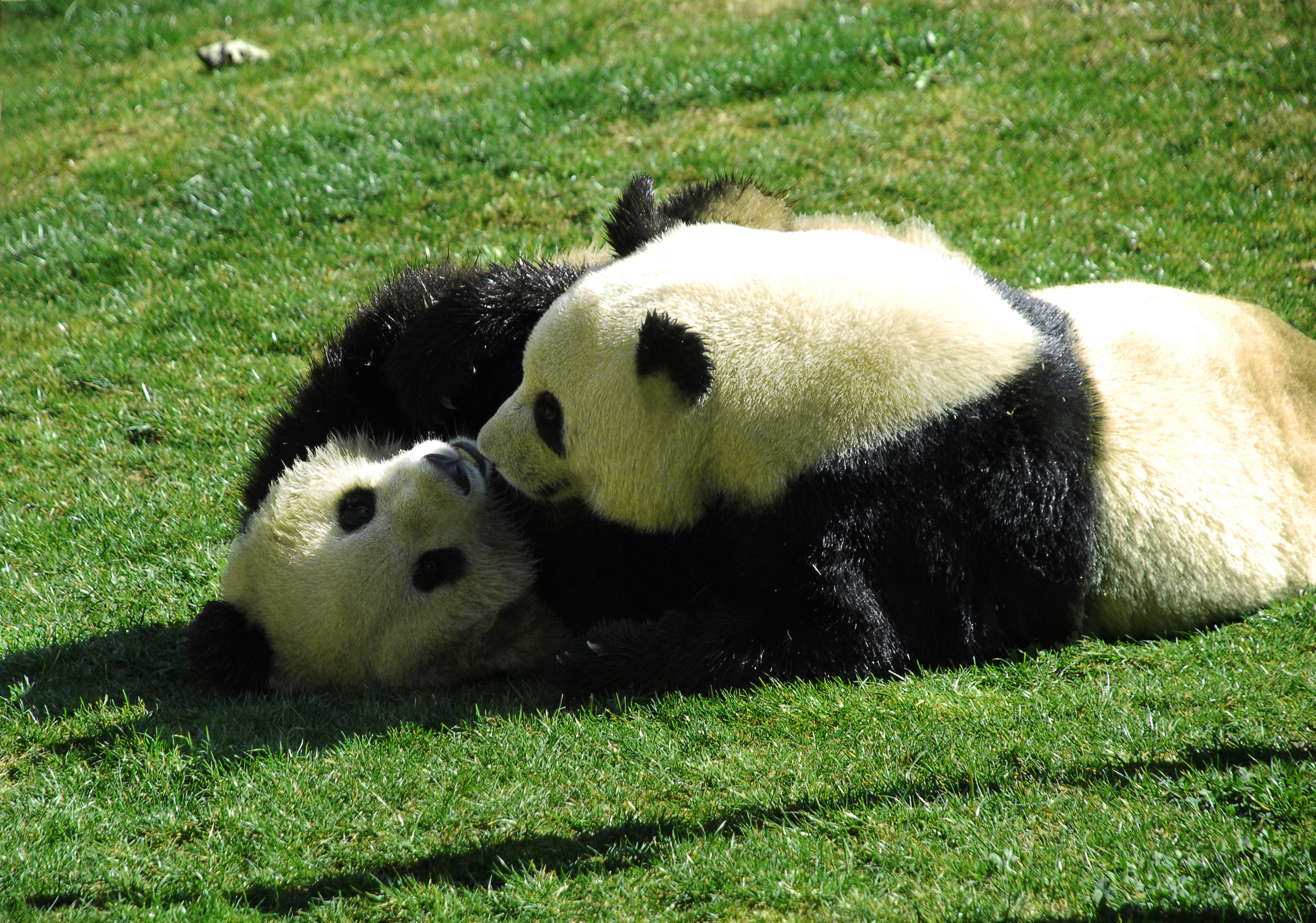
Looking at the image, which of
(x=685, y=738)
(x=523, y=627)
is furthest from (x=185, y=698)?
(x=685, y=738)

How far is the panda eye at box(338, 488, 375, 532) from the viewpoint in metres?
4.76

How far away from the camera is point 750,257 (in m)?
4.45

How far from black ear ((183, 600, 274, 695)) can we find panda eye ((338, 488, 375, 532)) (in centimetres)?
58

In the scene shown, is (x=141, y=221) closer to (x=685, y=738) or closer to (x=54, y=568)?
(x=54, y=568)

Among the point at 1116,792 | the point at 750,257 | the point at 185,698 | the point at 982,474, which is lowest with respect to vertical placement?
the point at 185,698

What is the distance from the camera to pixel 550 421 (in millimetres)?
4469

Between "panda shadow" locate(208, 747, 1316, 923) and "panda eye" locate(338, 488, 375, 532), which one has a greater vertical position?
"panda eye" locate(338, 488, 375, 532)

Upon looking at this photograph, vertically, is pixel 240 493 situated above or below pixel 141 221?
below

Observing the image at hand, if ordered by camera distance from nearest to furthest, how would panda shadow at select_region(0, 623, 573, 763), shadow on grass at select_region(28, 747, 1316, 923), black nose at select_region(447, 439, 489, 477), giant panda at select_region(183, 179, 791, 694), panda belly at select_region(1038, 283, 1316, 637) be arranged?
shadow on grass at select_region(28, 747, 1316, 923) < panda shadow at select_region(0, 623, 573, 763) < panda belly at select_region(1038, 283, 1316, 637) < giant panda at select_region(183, 179, 791, 694) < black nose at select_region(447, 439, 489, 477)

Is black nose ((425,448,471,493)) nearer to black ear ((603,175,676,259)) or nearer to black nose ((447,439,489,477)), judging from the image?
black nose ((447,439,489,477))

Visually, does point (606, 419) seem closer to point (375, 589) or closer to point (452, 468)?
point (452, 468)

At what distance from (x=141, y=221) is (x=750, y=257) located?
6783mm

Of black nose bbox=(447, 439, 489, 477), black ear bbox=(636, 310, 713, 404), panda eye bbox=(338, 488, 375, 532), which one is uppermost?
black ear bbox=(636, 310, 713, 404)

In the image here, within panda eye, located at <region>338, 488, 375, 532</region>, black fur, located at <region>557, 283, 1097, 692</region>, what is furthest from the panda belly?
panda eye, located at <region>338, 488, 375, 532</region>
